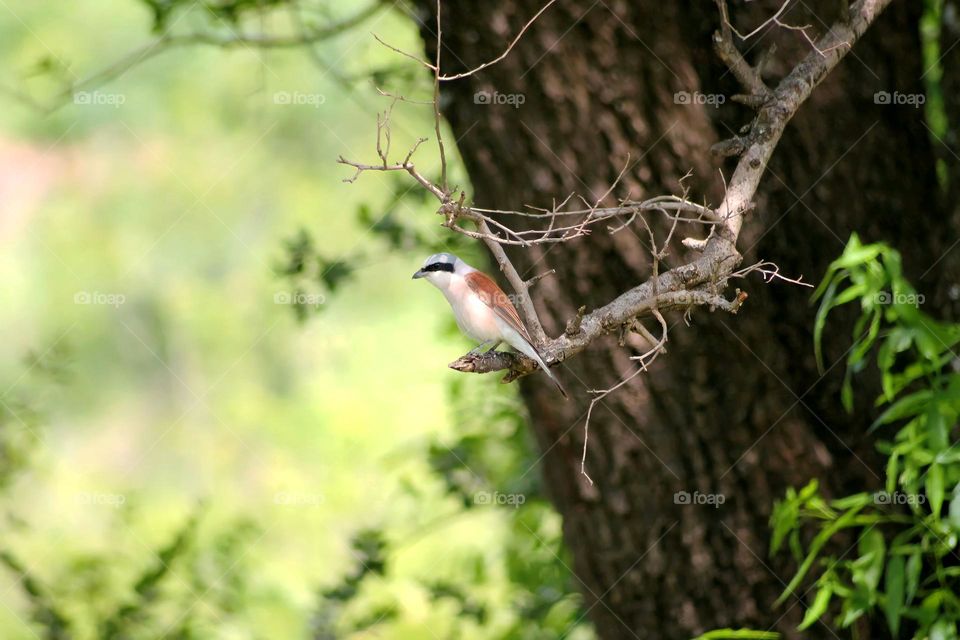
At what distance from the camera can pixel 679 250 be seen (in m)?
3.25

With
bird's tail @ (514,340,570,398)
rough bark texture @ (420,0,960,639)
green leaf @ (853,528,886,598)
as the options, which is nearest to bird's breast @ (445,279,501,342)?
bird's tail @ (514,340,570,398)

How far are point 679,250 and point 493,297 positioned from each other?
85cm

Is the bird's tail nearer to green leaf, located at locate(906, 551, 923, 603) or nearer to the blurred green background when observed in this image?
green leaf, located at locate(906, 551, 923, 603)

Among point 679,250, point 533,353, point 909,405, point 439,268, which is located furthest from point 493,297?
point 909,405

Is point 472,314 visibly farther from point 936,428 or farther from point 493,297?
point 936,428

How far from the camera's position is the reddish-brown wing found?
252cm

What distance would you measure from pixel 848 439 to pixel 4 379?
29.0ft

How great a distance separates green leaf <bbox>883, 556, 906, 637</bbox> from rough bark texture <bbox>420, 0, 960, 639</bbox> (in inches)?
23.6

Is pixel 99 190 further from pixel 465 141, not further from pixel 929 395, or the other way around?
pixel 929 395

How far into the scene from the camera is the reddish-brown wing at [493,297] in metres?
2.52

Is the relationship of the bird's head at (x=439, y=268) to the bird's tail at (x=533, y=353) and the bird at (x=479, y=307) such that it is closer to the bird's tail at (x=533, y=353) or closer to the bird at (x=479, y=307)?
the bird at (x=479, y=307)

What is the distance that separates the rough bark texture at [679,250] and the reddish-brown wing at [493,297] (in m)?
0.62

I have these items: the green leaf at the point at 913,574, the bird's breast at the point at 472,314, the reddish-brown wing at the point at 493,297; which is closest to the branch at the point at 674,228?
the reddish-brown wing at the point at 493,297

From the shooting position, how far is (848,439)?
136 inches
